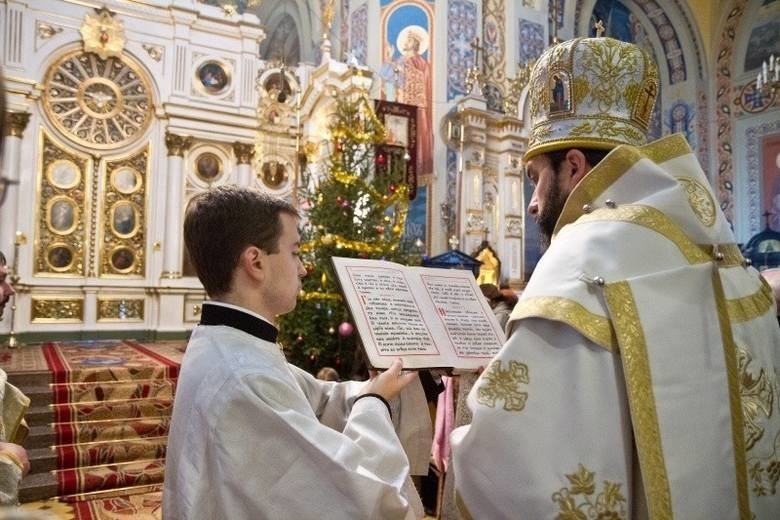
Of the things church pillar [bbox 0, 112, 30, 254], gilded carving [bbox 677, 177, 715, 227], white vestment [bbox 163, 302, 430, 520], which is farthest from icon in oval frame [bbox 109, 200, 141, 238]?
Result: gilded carving [bbox 677, 177, 715, 227]

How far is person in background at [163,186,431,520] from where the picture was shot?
4.24ft

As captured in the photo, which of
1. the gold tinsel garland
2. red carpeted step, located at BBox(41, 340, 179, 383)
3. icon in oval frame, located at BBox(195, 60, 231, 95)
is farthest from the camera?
icon in oval frame, located at BBox(195, 60, 231, 95)

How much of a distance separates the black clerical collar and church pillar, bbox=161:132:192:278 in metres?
8.97

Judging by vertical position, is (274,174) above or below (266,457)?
above

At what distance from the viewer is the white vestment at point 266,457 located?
129cm

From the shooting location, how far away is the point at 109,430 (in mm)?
5273

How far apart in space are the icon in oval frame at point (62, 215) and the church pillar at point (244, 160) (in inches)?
110

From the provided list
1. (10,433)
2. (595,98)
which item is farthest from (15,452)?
(595,98)

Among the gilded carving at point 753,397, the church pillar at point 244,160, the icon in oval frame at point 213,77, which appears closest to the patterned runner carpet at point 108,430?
the gilded carving at point 753,397

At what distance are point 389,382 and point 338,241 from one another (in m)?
4.25

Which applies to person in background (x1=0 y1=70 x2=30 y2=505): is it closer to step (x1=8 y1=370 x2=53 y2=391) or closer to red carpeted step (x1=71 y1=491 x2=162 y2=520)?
red carpeted step (x1=71 y1=491 x2=162 y2=520)

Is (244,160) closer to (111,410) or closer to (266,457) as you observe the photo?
(111,410)

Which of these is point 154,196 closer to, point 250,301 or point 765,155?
point 250,301

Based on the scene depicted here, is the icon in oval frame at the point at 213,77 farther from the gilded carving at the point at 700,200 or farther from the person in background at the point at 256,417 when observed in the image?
the gilded carving at the point at 700,200
